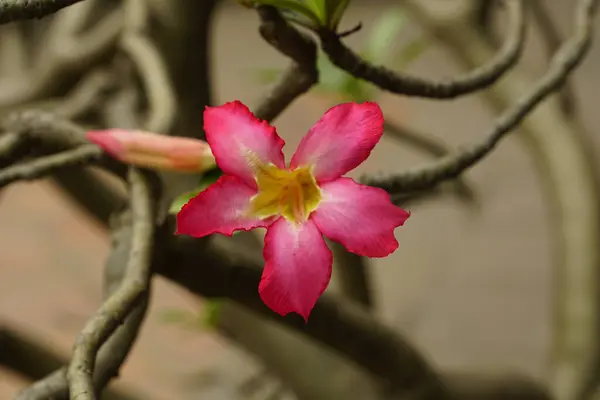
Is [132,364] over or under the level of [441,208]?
under

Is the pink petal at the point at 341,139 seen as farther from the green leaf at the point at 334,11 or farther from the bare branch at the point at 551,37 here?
the bare branch at the point at 551,37

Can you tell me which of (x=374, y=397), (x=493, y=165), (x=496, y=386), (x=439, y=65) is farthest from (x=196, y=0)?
(x=439, y=65)

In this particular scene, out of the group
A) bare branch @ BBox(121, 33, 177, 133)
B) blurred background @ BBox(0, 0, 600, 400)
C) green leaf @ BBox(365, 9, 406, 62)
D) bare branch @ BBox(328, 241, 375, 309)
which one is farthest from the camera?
blurred background @ BBox(0, 0, 600, 400)

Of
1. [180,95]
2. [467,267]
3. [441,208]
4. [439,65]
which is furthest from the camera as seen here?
[439,65]

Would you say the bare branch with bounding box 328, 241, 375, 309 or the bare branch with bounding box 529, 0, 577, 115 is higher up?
the bare branch with bounding box 529, 0, 577, 115

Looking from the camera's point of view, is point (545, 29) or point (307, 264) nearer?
point (307, 264)

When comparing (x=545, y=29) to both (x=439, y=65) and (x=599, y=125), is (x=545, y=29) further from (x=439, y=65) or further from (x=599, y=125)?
(x=439, y=65)

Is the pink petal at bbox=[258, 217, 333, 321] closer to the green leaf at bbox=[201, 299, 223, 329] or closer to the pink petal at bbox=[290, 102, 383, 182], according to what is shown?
the pink petal at bbox=[290, 102, 383, 182]

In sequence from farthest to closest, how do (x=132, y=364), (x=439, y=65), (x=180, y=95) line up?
(x=439, y=65)
(x=132, y=364)
(x=180, y=95)

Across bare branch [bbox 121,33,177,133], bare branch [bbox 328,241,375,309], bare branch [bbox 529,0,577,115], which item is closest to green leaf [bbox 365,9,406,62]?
bare branch [bbox 529,0,577,115]
